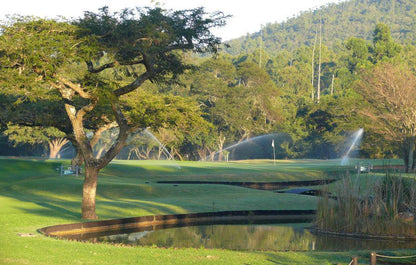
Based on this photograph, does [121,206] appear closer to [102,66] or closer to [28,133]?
[102,66]

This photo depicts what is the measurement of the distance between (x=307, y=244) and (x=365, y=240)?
7.31 ft

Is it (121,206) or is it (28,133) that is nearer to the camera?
(121,206)

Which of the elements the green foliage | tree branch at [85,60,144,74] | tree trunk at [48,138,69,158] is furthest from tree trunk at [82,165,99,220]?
tree trunk at [48,138,69,158]

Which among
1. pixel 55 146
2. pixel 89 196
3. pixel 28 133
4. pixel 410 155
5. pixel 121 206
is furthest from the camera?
pixel 55 146

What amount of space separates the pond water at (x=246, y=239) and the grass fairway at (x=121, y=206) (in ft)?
7.90

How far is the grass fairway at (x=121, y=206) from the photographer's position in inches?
483

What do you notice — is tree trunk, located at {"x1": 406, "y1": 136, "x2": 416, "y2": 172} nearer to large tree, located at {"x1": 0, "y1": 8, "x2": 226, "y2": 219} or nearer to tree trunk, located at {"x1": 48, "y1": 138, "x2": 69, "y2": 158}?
large tree, located at {"x1": 0, "y1": 8, "x2": 226, "y2": 219}

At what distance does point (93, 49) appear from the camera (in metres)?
19.1

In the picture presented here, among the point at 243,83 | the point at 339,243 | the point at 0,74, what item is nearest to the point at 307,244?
the point at 339,243

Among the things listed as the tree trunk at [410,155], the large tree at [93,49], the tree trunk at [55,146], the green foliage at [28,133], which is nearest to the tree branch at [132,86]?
the large tree at [93,49]

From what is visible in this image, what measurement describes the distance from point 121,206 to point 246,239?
23.2 feet

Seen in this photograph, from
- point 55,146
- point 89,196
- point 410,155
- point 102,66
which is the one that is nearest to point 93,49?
point 102,66

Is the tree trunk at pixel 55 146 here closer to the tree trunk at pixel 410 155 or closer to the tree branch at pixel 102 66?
the tree trunk at pixel 410 155

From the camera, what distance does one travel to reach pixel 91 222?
19.5 m
